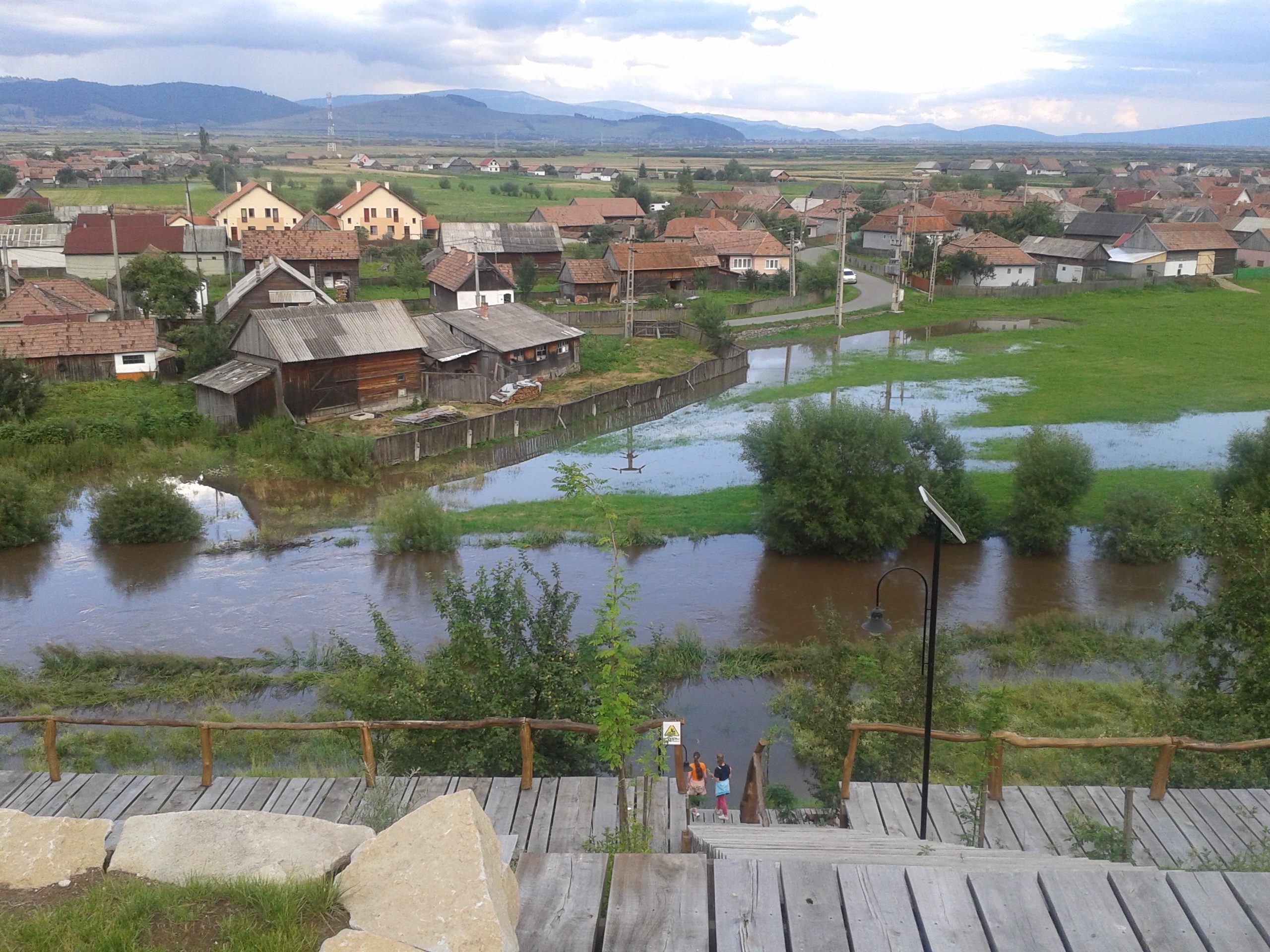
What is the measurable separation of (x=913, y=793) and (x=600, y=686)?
3181mm

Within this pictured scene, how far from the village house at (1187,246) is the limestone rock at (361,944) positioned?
7070 cm

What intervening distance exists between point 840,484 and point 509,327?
19.0 m

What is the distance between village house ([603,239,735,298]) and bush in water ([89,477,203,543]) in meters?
34.7

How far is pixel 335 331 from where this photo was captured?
31.9 m

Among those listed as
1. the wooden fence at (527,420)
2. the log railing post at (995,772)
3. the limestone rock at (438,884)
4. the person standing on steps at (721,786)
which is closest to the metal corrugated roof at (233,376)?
the wooden fence at (527,420)

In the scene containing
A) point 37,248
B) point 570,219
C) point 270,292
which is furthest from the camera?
point 570,219

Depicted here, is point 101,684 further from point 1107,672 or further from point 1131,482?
point 1131,482

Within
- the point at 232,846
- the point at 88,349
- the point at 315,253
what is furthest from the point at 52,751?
the point at 315,253

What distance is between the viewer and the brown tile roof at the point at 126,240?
166 feet

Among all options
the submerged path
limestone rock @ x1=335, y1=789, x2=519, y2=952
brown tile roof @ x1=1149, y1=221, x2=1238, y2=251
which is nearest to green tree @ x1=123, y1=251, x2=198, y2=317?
the submerged path

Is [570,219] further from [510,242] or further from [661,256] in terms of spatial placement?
[661,256]

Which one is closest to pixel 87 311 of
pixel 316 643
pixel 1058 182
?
pixel 316 643

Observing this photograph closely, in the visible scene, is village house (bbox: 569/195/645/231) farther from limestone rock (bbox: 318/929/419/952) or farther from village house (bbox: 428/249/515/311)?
limestone rock (bbox: 318/929/419/952)

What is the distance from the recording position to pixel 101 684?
53.0 ft
